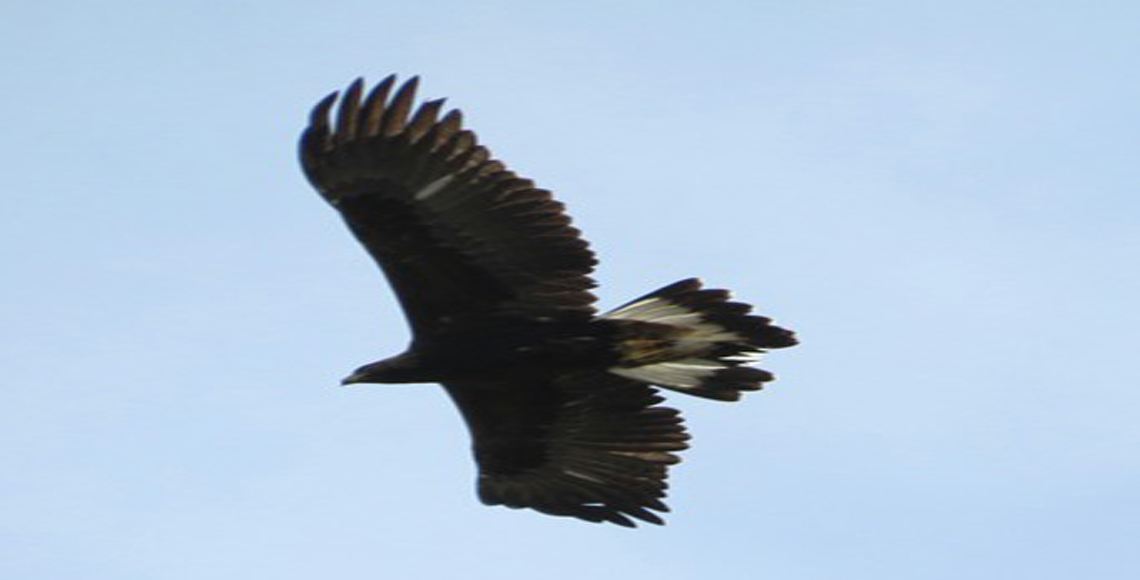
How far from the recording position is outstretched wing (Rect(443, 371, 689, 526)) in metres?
21.8

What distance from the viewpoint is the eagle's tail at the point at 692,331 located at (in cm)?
2091

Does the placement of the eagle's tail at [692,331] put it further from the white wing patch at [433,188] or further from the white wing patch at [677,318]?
the white wing patch at [433,188]

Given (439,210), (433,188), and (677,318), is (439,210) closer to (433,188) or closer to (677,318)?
(433,188)

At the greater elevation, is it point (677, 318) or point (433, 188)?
point (433, 188)

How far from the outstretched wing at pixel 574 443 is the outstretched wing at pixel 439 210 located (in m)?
1.08

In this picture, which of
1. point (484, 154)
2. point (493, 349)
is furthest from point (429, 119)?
point (493, 349)

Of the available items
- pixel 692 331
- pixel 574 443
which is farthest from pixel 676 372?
pixel 574 443

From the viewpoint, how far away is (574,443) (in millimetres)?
22062

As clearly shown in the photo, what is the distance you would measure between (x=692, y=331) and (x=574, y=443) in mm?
1585

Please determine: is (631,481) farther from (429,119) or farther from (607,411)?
(429,119)

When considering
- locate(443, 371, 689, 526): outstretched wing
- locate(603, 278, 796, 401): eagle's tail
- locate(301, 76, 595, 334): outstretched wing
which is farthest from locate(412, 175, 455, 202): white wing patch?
locate(443, 371, 689, 526): outstretched wing

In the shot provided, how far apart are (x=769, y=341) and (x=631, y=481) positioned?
5.76ft

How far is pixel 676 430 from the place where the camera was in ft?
71.4

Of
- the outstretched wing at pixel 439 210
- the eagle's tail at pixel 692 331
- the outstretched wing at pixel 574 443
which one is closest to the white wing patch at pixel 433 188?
the outstretched wing at pixel 439 210
